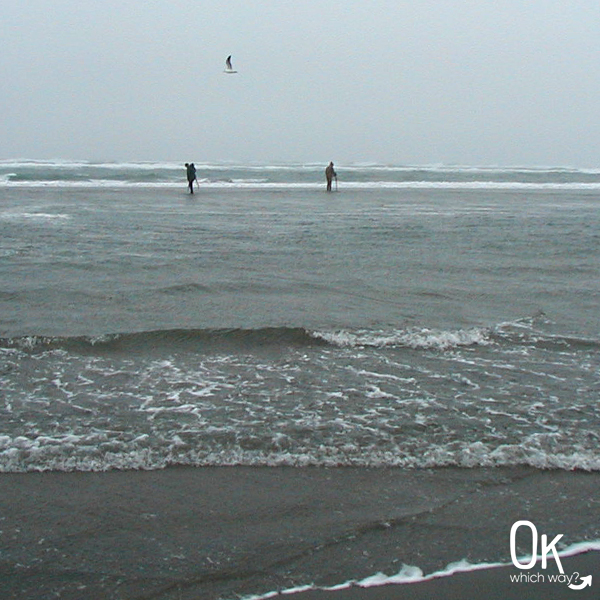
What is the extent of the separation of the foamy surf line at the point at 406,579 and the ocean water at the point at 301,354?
117 mm

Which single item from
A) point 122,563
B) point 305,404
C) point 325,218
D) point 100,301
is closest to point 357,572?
point 122,563

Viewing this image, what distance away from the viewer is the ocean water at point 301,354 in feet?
17.7

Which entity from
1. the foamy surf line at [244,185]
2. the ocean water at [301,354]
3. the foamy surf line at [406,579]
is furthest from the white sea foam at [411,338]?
the foamy surf line at [244,185]

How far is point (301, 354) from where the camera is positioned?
7879mm

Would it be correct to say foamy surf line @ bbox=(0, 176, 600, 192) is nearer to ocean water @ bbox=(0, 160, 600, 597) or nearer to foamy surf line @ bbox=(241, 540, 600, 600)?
ocean water @ bbox=(0, 160, 600, 597)

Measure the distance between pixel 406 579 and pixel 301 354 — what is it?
13.9 ft

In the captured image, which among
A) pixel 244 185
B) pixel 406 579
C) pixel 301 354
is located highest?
pixel 244 185

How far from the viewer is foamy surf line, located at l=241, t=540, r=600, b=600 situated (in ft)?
12.0

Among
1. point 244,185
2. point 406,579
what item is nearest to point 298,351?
point 406,579

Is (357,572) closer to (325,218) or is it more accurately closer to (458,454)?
(458,454)

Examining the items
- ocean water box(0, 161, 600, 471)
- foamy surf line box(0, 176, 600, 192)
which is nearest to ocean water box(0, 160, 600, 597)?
ocean water box(0, 161, 600, 471)

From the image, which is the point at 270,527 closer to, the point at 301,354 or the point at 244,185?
the point at 301,354

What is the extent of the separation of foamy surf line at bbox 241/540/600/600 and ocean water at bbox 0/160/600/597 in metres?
0.12

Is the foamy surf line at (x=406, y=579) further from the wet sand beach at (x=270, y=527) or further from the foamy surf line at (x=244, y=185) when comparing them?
the foamy surf line at (x=244, y=185)
